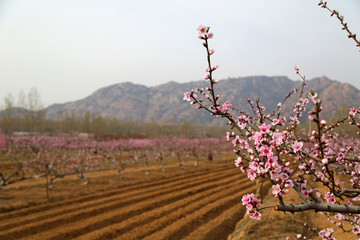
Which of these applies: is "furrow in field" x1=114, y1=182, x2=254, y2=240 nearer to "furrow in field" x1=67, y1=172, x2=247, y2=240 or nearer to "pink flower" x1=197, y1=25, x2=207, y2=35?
"furrow in field" x1=67, y1=172, x2=247, y2=240

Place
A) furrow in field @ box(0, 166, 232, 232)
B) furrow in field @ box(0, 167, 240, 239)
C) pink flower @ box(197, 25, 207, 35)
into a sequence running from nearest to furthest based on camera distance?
pink flower @ box(197, 25, 207, 35)
furrow in field @ box(0, 167, 240, 239)
furrow in field @ box(0, 166, 232, 232)

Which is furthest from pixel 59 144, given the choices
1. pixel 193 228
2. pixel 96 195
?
pixel 193 228

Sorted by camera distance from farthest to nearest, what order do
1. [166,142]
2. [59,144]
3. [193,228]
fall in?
1. [166,142]
2. [59,144]
3. [193,228]

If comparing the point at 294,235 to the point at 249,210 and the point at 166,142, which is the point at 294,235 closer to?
the point at 249,210

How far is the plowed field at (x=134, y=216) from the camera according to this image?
32.8ft

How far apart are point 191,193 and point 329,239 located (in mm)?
12234

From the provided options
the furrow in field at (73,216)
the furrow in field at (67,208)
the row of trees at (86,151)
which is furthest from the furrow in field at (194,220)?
the row of trees at (86,151)

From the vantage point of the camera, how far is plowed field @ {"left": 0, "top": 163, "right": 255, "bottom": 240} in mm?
10000

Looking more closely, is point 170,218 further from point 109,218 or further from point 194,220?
point 109,218

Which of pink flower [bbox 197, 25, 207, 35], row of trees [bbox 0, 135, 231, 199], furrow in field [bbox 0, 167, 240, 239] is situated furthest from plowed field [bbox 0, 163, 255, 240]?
pink flower [bbox 197, 25, 207, 35]

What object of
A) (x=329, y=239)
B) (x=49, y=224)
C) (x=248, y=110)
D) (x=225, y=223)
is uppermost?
(x=248, y=110)

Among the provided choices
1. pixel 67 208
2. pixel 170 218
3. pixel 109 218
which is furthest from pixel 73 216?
pixel 170 218

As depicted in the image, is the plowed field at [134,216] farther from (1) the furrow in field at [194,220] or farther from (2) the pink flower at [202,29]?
(2) the pink flower at [202,29]

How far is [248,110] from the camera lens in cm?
538
